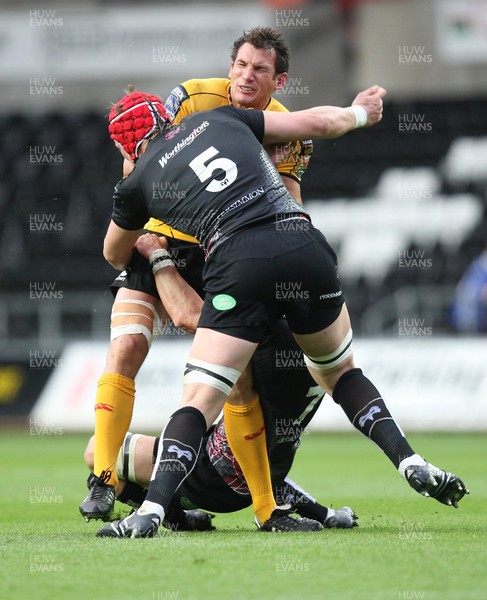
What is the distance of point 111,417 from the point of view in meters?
5.30

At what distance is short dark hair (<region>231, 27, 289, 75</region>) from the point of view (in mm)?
5625

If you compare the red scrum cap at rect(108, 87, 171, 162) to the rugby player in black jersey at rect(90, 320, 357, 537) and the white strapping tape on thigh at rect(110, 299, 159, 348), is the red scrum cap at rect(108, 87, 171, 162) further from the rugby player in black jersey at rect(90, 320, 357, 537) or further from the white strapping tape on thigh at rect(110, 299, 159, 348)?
the rugby player in black jersey at rect(90, 320, 357, 537)

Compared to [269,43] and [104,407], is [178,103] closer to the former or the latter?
[269,43]

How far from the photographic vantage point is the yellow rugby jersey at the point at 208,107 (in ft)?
18.7

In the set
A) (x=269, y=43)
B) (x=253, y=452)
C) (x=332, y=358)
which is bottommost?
(x=253, y=452)

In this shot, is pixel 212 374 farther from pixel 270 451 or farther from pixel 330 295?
pixel 270 451

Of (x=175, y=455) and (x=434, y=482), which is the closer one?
(x=175, y=455)

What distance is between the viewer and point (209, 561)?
12.8ft

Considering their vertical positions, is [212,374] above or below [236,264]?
below

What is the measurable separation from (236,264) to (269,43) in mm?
1568

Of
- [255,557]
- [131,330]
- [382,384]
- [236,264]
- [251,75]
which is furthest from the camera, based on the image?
[382,384]

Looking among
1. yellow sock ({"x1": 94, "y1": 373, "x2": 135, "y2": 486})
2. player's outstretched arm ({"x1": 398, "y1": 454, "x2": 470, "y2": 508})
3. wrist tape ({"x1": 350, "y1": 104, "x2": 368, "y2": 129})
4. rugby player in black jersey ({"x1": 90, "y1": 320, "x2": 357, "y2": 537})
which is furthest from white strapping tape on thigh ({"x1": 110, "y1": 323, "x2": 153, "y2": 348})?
player's outstretched arm ({"x1": 398, "y1": 454, "x2": 470, "y2": 508})

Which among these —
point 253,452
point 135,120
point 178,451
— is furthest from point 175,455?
point 135,120

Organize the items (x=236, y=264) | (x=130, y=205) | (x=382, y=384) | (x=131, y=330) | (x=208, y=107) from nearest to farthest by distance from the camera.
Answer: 1. (x=236, y=264)
2. (x=130, y=205)
3. (x=131, y=330)
4. (x=208, y=107)
5. (x=382, y=384)
